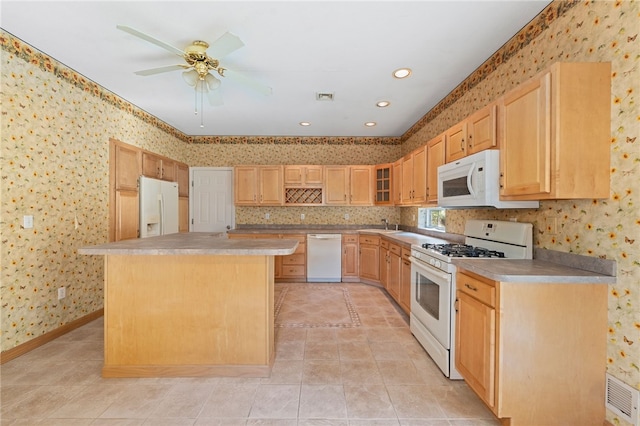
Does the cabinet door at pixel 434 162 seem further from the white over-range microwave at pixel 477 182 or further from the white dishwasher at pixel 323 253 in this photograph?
the white dishwasher at pixel 323 253

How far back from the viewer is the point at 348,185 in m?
5.07

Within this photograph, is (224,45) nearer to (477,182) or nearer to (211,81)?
(211,81)

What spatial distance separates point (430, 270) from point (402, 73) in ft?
6.65

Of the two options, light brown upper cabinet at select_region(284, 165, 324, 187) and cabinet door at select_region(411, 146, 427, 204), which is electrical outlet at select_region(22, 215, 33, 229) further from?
cabinet door at select_region(411, 146, 427, 204)

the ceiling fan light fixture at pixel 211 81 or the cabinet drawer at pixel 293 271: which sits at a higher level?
the ceiling fan light fixture at pixel 211 81

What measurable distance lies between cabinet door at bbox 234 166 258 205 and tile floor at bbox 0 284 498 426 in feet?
9.44

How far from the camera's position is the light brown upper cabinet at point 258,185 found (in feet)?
16.4

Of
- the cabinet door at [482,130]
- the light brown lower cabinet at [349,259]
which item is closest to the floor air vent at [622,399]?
the cabinet door at [482,130]

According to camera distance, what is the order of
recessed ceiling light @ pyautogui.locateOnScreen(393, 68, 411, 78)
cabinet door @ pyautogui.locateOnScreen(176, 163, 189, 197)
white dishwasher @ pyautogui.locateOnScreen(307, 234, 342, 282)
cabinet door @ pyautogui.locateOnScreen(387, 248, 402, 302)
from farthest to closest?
cabinet door @ pyautogui.locateOnScreen(176, 163, 189, 197), white dishwasher @ pyautogui.locateOnScreen(307, 234, 342, 282), cabinet door @ pyautogui.locateOnScreen(387, 248, 402, 302), recessed ceiling light @ pyautogui.locateOnScreen(393, 68, 411, 78)

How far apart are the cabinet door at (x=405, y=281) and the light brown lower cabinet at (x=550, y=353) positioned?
1598 millimetres

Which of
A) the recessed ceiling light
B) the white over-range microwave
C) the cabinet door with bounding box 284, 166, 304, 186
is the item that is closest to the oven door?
the white over-range microwave

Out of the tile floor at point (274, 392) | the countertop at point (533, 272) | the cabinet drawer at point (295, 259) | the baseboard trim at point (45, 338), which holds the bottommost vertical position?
the tile floor at point (274, 392)

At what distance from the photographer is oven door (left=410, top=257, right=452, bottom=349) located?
209 cm

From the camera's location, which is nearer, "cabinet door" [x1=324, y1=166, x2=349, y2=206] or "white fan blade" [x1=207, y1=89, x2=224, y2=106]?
"white fan blade" [x1=207, y1=89, x2=224, y2=106]
